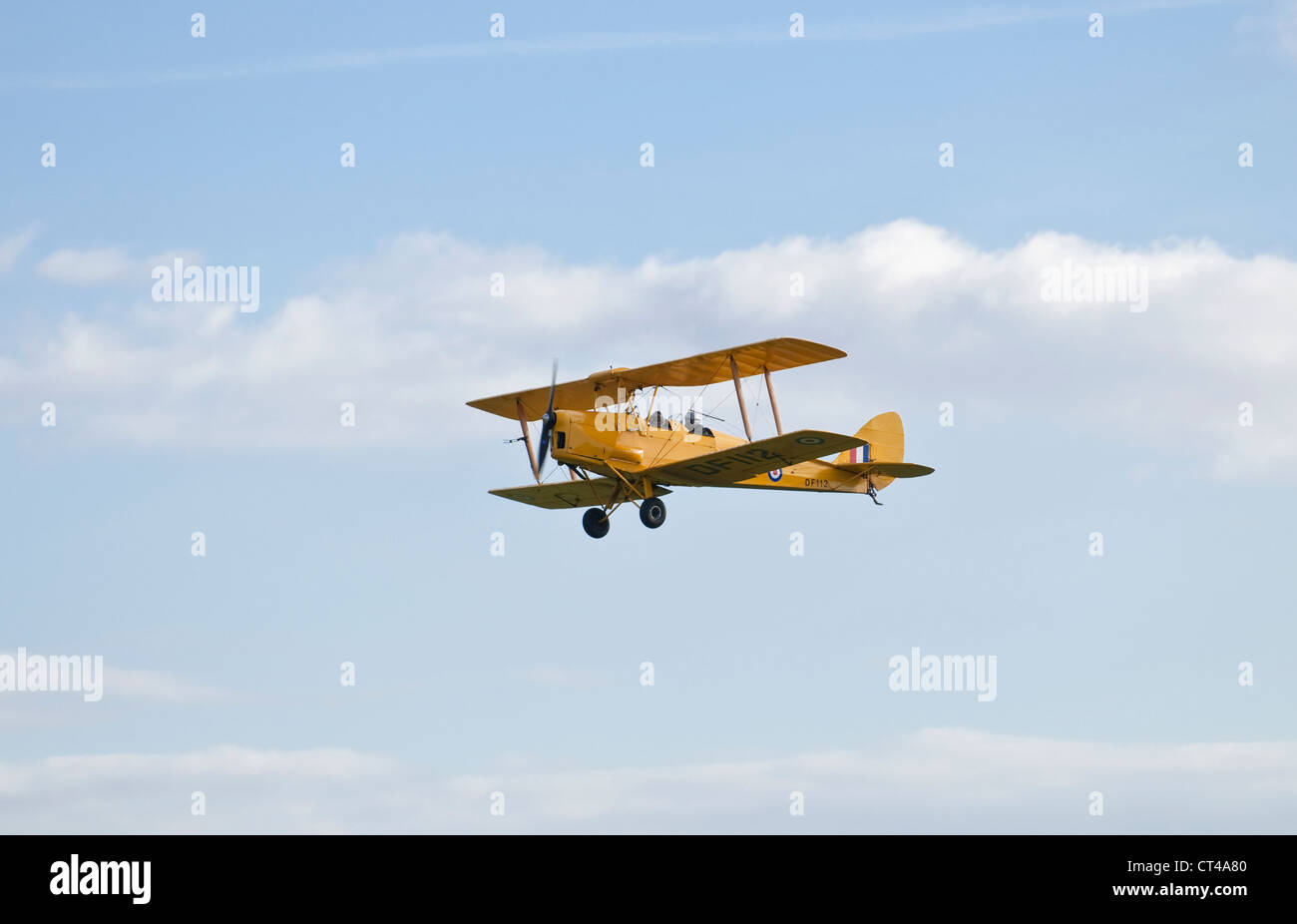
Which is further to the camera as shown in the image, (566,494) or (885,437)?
(885,437)

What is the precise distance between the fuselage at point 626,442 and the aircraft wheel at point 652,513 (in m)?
0.67

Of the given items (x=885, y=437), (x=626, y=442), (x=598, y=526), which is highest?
(x=885, y=437)

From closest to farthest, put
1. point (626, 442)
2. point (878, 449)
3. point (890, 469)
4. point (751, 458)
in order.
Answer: point (751, 458), point (626, 442), point (890, 469), point (878, 449)

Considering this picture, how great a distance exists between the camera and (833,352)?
3741 centimetres

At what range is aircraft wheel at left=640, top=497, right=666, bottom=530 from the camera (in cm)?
3806

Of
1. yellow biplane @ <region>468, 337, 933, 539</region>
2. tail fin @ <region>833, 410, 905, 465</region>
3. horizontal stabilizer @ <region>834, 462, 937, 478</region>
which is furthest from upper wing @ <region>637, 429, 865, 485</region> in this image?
tail fin @ <region>833, 410, 905, 465</region>

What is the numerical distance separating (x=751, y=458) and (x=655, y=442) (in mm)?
2362

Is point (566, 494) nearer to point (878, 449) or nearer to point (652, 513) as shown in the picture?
point (652, 513)

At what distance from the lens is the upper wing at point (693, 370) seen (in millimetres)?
37188

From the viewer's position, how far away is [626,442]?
38.0m

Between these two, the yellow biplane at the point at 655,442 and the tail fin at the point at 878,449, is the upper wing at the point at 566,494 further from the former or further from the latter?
the tail fin at the point at 878,449

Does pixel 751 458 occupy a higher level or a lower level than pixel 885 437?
lower

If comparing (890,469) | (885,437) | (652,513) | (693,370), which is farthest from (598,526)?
(885,437)
